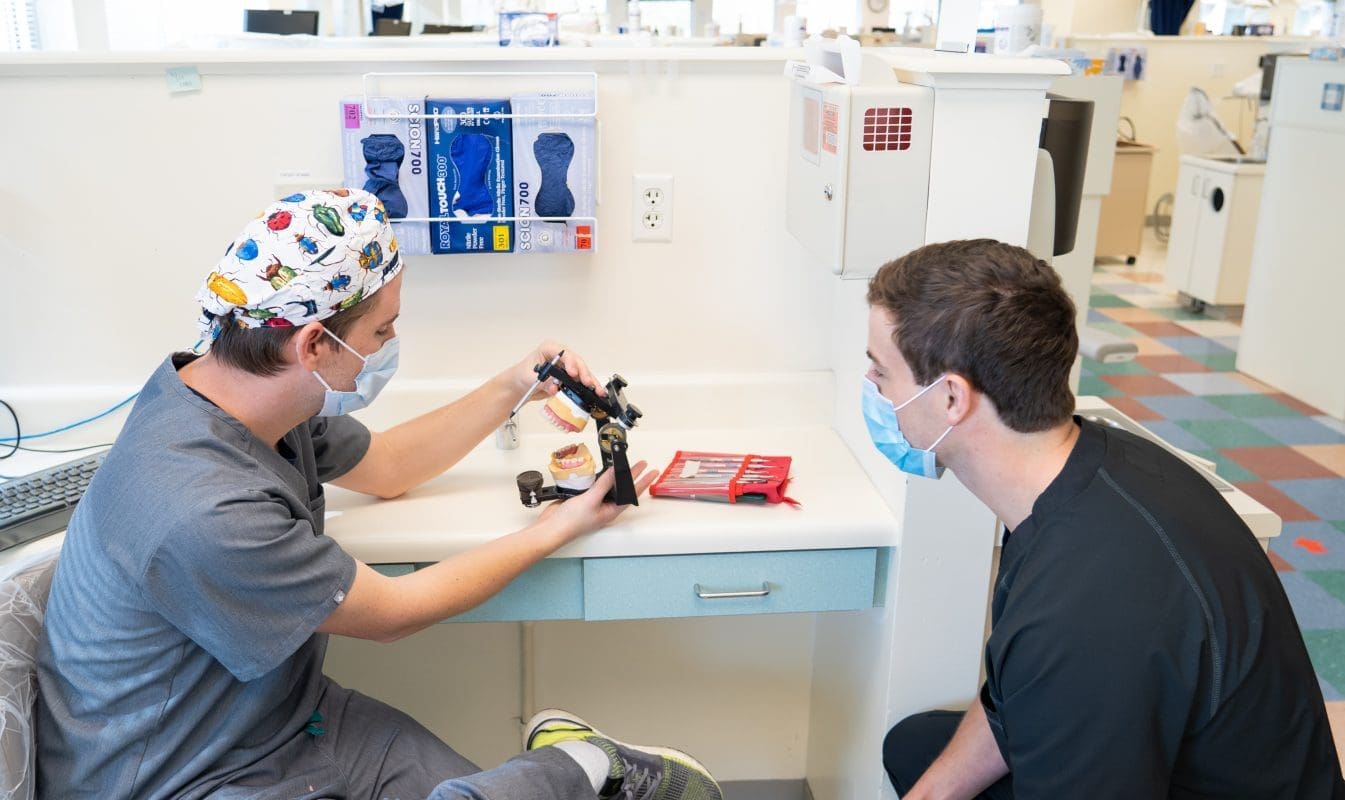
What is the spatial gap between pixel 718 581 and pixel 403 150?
2.99ft

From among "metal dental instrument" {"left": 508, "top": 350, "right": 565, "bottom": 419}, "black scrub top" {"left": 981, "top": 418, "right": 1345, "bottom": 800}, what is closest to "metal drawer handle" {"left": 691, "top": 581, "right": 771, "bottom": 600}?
"metal dental instrument" {"left": 508, "top": 350, "right": 565, "bottom": 419}

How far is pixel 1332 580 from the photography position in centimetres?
325

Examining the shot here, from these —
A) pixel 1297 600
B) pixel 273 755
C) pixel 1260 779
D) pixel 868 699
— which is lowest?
pixel 1297 600

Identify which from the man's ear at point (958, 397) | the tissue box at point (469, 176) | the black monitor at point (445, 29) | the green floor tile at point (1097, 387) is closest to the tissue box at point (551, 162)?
the tissue box at point (469, 176)

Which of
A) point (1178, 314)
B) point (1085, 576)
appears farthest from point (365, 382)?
point (1178, 314)

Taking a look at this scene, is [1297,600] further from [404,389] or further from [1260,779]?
[404,389]

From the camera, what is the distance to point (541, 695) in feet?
7.63

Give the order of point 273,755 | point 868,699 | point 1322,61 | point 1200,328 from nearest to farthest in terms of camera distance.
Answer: point 273,755, point 868,699, point 1322,61, point 1200,328

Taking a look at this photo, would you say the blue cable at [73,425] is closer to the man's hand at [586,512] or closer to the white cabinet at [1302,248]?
the man's hand at [586,512]

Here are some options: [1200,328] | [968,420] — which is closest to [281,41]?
[968,420]

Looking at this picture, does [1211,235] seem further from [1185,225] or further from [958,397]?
[958,397]

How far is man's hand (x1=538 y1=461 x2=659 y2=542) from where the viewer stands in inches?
65.7

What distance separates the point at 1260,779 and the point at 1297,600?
2203 millimetres

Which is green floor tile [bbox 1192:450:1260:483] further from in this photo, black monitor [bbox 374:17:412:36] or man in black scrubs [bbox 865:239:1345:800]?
black monitor [bbox 374:17:412:36]
